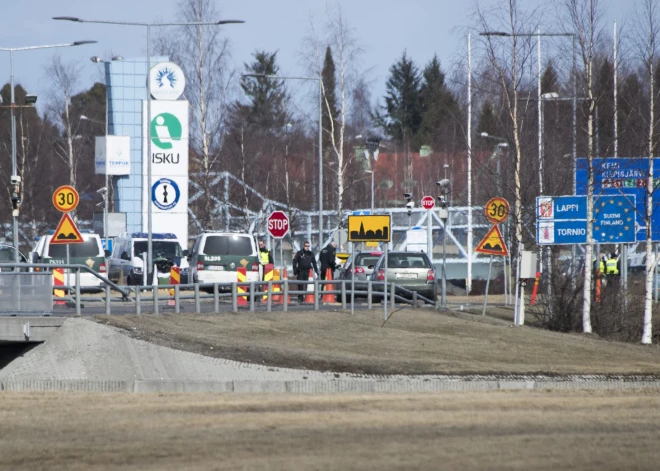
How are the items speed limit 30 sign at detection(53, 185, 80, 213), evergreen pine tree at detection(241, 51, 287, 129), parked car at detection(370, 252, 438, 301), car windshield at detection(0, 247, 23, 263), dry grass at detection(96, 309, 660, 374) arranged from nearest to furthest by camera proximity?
dry grass at detection(96, 309, 660, 374) < speed limit 30 sign at detection(53, 185, 80, 213) < parked car at detection(370, 252, 438, 301) < car windshield at detection(0, 247, 23, 263) < evergreen pine tree at detection(241, 51, 287, 129)

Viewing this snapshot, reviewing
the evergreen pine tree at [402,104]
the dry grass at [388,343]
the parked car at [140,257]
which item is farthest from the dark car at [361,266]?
the evergreen pine tree at [402,104]

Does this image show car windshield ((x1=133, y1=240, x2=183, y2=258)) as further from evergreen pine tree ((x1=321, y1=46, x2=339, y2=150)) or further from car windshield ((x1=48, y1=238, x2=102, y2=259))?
evergreen pine tree ((x1=321, y1=46, x2=339, y2=150))

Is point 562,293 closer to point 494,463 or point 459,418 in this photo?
point 459,418

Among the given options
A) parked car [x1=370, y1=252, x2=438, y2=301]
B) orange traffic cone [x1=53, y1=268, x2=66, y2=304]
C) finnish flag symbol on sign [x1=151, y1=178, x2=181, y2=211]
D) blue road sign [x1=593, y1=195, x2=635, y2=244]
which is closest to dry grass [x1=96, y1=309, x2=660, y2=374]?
orange traffic cone [x1=53, y1=268, x2=66, y2=304]

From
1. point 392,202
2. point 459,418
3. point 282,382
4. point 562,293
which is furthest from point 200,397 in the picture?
point 392,202

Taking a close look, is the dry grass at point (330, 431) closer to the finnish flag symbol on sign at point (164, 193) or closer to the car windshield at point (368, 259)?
the car windshield at point (368, 259)

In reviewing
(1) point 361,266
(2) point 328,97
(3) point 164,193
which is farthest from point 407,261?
(2) point 328,97

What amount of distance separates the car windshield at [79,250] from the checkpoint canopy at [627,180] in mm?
15858

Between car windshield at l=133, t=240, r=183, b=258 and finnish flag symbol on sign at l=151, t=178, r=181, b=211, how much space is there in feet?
11.0

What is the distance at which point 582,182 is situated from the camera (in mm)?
27766

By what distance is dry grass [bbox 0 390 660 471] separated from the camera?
8836mm

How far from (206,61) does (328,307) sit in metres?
31.1

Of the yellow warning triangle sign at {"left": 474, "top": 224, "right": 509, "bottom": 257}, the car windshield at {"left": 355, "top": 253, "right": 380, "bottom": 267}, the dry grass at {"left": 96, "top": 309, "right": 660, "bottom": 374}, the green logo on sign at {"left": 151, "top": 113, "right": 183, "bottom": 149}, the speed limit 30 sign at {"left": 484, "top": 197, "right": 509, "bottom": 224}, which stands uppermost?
the green logo on sign at {"left": 151, "top": 113, "right": 183, "bottom": 149}

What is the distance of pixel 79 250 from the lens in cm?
3728
